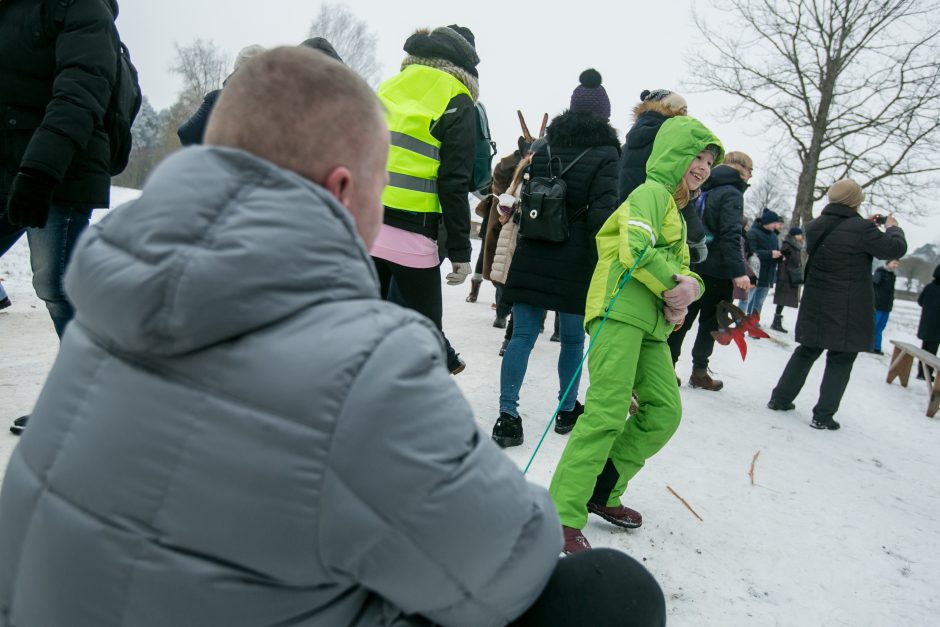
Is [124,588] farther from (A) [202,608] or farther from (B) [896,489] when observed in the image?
(B) [896,489]

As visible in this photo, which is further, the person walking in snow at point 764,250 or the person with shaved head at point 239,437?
the person walking in snow at point 764,250

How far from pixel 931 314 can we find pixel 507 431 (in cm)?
835

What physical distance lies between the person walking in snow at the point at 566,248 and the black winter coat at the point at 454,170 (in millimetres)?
598

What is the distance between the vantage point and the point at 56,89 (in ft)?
9.48

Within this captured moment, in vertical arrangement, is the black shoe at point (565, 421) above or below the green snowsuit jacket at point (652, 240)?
below

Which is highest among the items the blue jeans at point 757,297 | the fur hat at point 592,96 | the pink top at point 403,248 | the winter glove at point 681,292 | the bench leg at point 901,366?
the fur hat at point 592,96

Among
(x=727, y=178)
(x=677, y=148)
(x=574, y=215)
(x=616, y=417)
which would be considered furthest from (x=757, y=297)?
(x=616, y=417)

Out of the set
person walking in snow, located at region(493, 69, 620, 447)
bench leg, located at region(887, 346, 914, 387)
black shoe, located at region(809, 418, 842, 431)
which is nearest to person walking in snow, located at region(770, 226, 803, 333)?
bench leg, located at region(887, 346, 914, 387)

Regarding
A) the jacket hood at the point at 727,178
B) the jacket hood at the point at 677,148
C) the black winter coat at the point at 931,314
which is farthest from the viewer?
the black winter coat at the point at 931,314

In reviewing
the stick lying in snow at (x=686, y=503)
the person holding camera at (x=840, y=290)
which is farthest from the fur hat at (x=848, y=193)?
the stick lying in snow at (x=686, y=503)

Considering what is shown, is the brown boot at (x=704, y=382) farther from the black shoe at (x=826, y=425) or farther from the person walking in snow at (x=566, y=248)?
the person walking in snow at (x=566, y=248)

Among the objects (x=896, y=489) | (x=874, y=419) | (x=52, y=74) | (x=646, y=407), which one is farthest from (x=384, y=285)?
(x=874, y=419)

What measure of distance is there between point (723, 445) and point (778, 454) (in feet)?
1.30

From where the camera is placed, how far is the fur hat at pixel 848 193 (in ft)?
18.0
